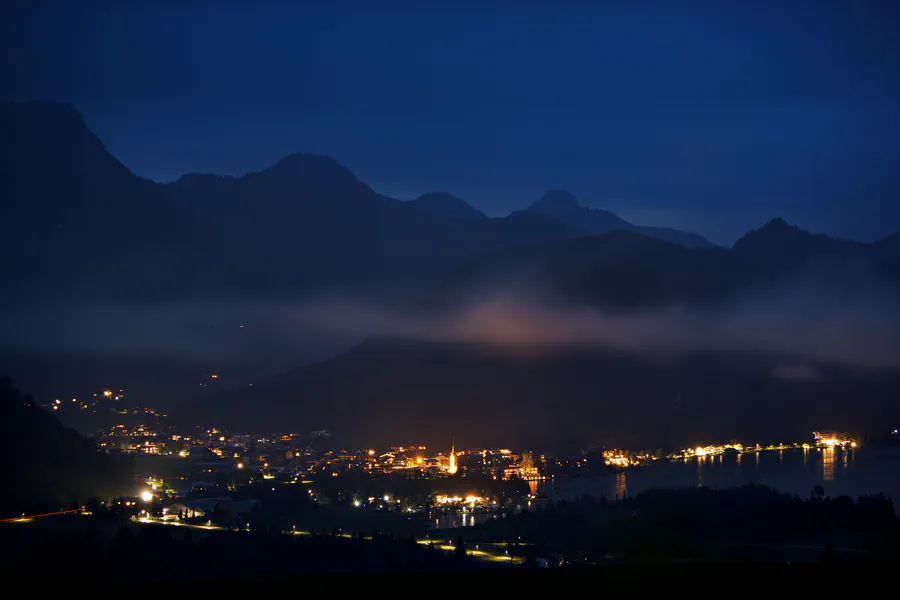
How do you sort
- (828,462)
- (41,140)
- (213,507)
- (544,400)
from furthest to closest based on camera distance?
1. (41,140)
2. (544,400)
3. (828,462)
4. (213,507)

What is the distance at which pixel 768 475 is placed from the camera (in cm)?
3662

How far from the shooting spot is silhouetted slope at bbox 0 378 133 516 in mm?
23453

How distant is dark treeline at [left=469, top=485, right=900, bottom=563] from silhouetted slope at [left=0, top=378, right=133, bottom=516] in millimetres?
12427

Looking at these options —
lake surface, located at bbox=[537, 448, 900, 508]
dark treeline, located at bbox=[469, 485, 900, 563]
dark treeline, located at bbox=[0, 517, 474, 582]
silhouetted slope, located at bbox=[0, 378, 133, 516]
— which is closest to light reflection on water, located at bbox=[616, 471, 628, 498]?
lake surface, located at bbox=[537, 448, 900, 508]

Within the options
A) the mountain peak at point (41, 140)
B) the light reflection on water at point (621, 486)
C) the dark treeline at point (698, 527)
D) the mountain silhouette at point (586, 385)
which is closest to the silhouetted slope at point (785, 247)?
the mountain silhouette at point (586, 385)

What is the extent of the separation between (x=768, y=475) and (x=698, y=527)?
22492mm

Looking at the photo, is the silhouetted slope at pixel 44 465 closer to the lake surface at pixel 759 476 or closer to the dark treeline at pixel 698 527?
the lake surface at pixel 759 476

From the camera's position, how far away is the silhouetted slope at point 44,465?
2345 centimetres

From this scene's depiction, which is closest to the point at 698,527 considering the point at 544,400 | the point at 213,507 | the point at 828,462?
the point at 213,507

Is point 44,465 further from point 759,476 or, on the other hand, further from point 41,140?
point 41,140

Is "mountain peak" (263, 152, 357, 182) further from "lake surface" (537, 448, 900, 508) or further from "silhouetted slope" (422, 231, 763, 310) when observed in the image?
"lake surface" (537, 448, 900, 508)

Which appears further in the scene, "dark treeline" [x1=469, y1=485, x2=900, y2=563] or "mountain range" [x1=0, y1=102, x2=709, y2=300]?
"mountain range" [x1=0, y1=102, x2=709, y2=300]

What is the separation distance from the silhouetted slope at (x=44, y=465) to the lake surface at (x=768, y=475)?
1667 cm

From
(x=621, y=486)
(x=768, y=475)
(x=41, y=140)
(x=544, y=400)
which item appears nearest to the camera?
(x=621, y=486)
